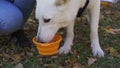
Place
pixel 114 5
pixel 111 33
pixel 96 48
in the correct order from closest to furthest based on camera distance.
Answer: pixel 96 48 → pixel 111 33 → pixel 114 5

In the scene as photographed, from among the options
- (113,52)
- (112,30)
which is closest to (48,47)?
(113,52)

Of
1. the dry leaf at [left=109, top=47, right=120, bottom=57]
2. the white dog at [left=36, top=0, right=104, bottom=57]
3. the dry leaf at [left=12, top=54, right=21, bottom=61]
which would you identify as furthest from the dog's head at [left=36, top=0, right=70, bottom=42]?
the dry leaf at [left=109, top=47, right=120, bottom=57]

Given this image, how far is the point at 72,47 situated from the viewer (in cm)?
295

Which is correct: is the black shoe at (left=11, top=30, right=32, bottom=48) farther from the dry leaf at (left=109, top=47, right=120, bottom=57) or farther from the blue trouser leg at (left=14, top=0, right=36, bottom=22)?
the dry leaf at (left=109, top=47, right=120, bottom=57)

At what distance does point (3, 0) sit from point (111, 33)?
1.25m

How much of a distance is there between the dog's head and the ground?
377mm

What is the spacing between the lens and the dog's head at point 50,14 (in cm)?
226

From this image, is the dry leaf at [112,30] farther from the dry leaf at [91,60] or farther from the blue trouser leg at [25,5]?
the blue trouser leg at [25,5]

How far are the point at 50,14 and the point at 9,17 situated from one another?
0.51m

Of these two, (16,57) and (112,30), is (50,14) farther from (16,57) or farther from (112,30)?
(112,30)

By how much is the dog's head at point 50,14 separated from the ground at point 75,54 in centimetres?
38

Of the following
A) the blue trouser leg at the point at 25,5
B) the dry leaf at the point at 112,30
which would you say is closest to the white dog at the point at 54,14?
the blue trouser leg at the point at 25,5

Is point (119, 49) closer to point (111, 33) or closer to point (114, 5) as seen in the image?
point (111, 33)

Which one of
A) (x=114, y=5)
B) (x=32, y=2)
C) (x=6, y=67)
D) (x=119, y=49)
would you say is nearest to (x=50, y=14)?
(x=32, y=2)
